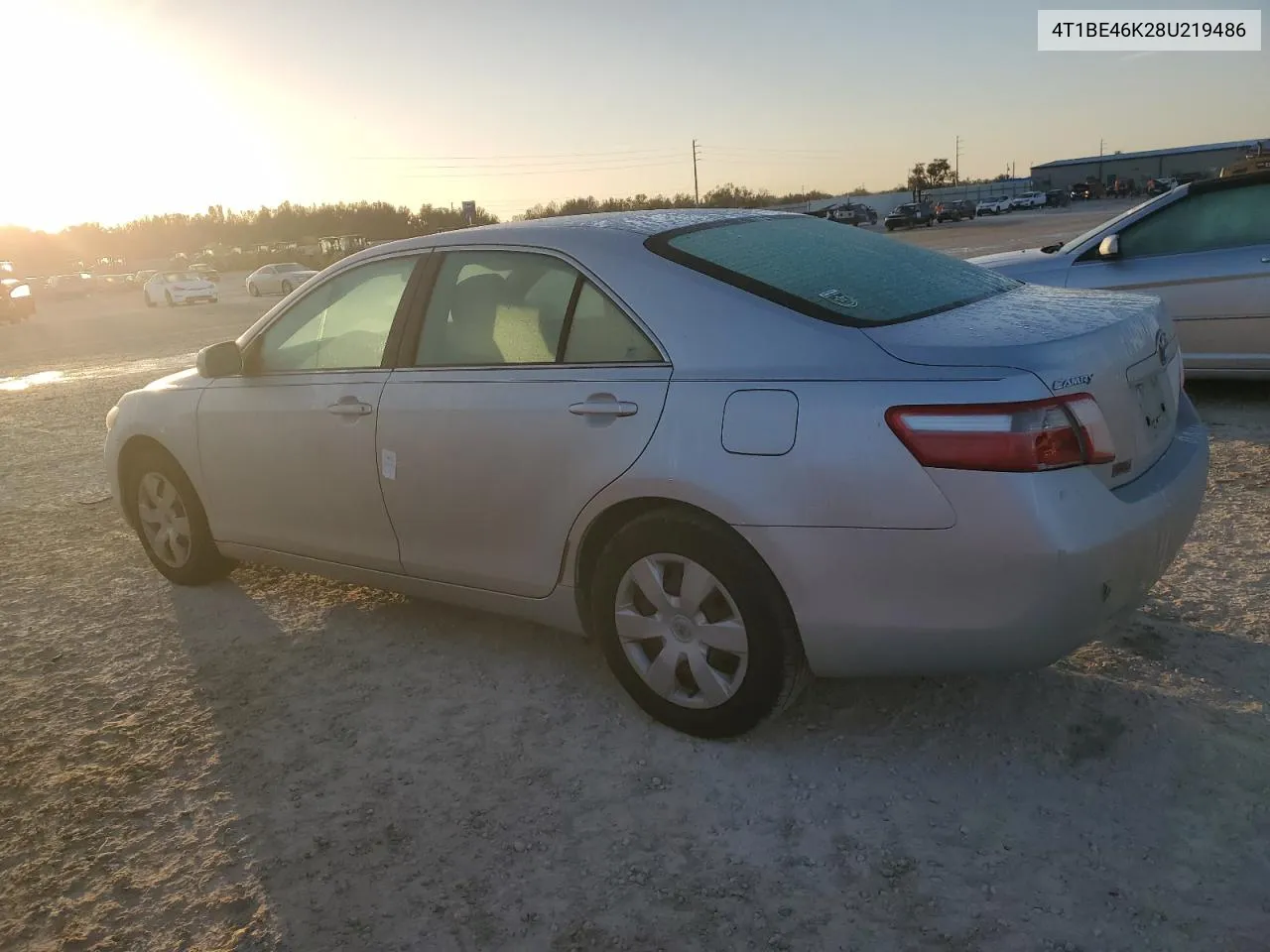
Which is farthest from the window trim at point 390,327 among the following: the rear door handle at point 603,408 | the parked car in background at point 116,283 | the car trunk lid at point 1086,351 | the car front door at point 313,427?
the parked car in background at point 116,283

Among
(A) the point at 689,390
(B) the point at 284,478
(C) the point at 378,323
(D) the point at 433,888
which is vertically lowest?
(D) the point at 433,888

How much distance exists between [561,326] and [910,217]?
6185 cm

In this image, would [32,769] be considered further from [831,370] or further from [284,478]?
[831,370]

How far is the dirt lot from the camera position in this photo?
2.39m

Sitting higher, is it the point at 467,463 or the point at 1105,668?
the point at 467,463

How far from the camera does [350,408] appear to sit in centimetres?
384

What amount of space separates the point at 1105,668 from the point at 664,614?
5.03ft

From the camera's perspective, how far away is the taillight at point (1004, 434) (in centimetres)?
246

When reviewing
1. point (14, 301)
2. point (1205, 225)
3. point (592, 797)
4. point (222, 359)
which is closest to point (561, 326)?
point (592, 797)

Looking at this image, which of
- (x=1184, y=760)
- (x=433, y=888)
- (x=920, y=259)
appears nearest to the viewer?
(x=433, y=888)

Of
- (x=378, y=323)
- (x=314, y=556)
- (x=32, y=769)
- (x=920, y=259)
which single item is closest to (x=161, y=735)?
(x=32, y=769)

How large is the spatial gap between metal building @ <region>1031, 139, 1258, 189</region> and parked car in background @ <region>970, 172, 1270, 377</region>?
98.4 m

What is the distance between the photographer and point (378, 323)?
155 inches

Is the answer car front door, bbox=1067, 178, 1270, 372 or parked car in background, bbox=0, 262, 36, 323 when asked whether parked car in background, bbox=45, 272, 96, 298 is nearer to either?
parked car in background, bbox=0, 262, 36, 323
